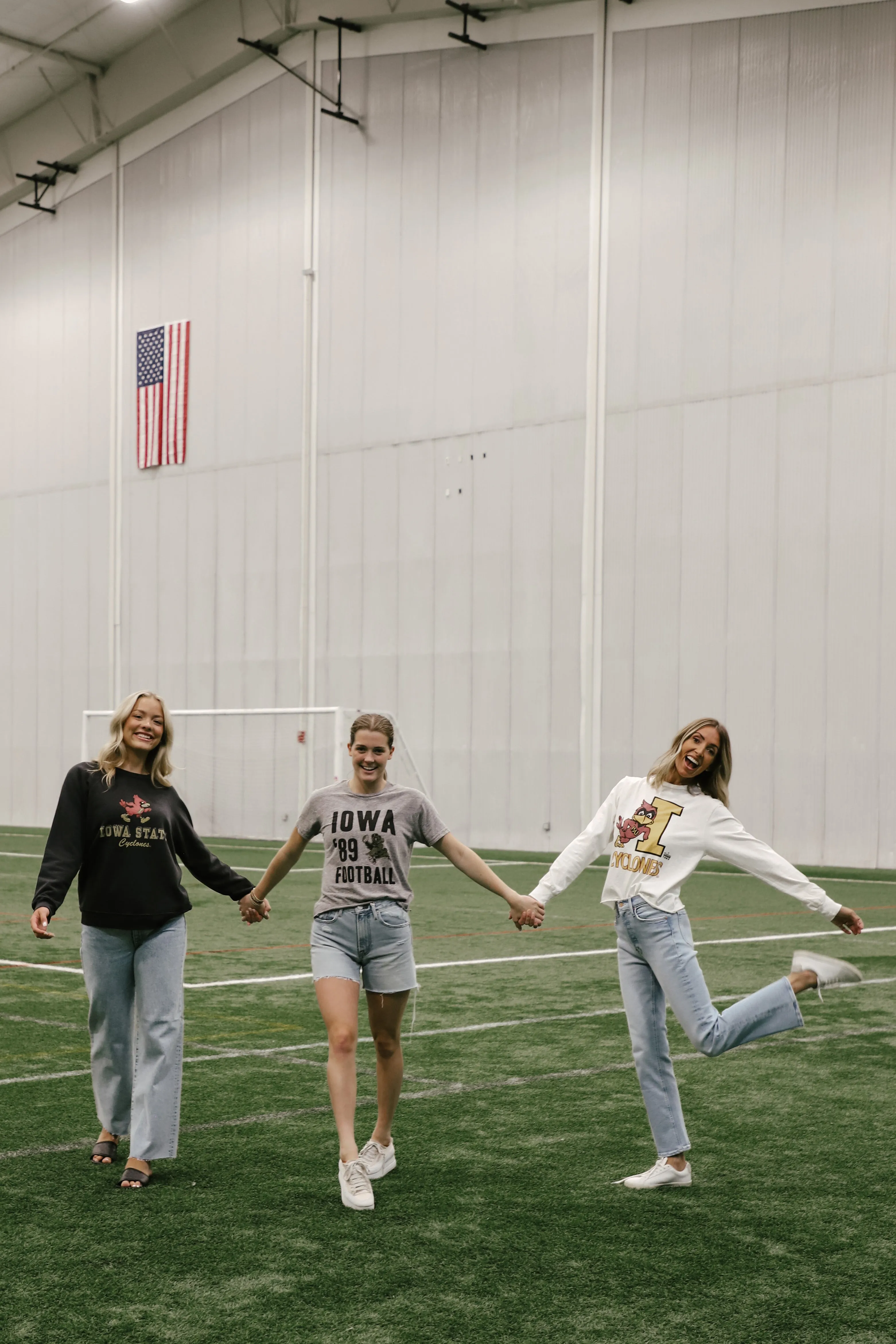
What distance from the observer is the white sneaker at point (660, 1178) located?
236 inches

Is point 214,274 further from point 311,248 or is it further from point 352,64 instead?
point 352,64

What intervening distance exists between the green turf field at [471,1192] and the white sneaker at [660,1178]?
6 cm

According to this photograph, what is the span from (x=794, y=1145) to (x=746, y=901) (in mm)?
10940

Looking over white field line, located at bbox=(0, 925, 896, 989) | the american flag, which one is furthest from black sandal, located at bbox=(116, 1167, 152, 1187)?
the american flag

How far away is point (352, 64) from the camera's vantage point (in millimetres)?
28406

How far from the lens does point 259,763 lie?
29.3 m

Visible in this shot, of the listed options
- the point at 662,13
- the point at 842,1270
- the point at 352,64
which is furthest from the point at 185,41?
the point at 842,1270

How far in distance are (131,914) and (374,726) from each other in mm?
1259

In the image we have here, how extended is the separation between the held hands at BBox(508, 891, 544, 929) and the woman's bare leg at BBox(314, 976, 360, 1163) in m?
0.84

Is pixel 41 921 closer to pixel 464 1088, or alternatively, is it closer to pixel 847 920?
pixel 464 1088

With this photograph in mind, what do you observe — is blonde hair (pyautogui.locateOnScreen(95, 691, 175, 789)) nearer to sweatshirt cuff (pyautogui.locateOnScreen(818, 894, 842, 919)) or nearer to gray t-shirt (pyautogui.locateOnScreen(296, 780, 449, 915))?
gray t-shirt (pyautogui.locateOnScreen(296, 780, 449, 915))

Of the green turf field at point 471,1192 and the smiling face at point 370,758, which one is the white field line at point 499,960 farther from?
the smiling face at point 370,758

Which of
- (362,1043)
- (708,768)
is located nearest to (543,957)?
(362,1043)

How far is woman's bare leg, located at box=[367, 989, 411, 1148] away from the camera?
604 centimetres
